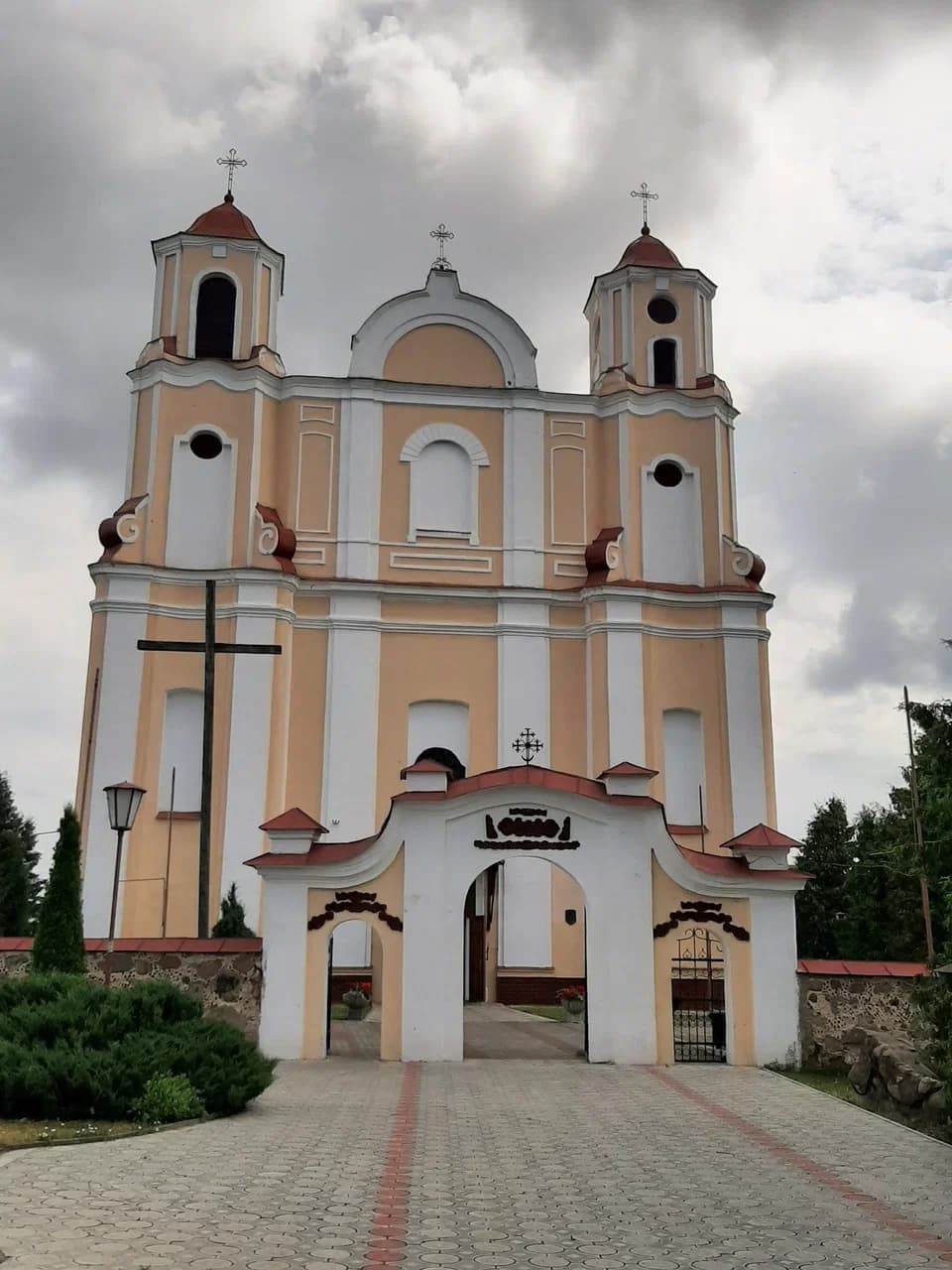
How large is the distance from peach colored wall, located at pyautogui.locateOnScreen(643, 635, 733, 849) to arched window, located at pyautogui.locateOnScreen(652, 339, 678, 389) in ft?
21.4

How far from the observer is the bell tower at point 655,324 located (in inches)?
1148

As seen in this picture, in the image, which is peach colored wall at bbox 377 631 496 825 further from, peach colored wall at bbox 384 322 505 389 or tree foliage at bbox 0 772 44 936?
tree foliage at bbox 0 772 44 936

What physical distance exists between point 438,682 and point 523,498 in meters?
4.58

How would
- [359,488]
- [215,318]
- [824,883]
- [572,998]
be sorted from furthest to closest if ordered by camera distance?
[824,883] < [215,318] < [359,488] < [572,998]

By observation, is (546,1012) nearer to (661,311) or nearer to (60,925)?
(60,925)

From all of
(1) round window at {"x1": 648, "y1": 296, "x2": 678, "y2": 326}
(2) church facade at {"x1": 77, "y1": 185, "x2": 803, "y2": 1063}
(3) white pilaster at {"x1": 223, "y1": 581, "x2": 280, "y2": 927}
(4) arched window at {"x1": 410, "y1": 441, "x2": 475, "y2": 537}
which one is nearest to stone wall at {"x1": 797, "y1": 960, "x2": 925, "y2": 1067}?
(2) church facade at {"x1": 77, "y1": 185, "x2": 803, "y2": 1063}

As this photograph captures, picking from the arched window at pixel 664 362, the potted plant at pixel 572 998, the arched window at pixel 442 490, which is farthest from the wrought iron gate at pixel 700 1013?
the arched window at pixel 664 362

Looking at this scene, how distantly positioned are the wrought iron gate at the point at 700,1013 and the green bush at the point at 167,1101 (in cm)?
692

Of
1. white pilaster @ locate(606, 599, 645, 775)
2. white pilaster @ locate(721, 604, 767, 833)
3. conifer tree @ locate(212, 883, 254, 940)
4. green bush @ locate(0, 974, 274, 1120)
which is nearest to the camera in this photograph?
green bush @ locate(0, 974, 274, 1120)

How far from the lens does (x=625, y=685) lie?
2600 centimetres

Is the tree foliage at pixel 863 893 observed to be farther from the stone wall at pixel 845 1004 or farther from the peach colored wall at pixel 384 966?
the peach colored wall at pixel 384 966

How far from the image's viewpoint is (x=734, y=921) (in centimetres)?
1584

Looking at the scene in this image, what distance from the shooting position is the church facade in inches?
966

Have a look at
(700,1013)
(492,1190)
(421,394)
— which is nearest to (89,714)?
(421,394)
